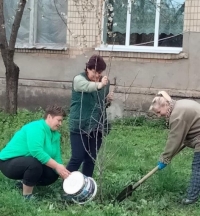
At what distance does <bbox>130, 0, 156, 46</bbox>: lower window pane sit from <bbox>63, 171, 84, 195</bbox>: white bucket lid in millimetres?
5672

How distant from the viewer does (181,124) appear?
5.25 meters

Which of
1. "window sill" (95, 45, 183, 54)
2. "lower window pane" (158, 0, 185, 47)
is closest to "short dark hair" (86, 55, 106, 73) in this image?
"window sill" (95, 45, 183, 54)

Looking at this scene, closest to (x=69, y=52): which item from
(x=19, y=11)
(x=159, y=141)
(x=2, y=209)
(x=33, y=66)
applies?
(x=33, y=66)

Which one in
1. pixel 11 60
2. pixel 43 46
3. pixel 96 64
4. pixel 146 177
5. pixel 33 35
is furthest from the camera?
pixel 33 35

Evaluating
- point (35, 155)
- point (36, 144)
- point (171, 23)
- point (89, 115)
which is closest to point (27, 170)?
point (35, 155)

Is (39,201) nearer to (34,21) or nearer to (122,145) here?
(122,145)

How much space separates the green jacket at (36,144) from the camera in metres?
5.41

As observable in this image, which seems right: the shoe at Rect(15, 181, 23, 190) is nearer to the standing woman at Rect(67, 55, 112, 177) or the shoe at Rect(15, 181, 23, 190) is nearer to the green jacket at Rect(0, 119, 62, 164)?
the green jacket at Rect(0, 119, 62, 164)

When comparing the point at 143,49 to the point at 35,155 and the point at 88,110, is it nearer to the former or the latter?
the point at 88,110

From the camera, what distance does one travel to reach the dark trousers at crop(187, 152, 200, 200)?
545cm

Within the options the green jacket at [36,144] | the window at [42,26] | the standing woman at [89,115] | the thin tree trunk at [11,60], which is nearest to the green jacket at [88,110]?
the standing woman at [89,115]

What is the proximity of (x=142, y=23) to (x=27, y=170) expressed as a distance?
19.5 ft

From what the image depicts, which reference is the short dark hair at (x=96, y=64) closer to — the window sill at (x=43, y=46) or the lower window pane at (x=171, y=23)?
the lower window pane at (x=171, y=23)

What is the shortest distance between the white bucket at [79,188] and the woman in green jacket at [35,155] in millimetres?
71
